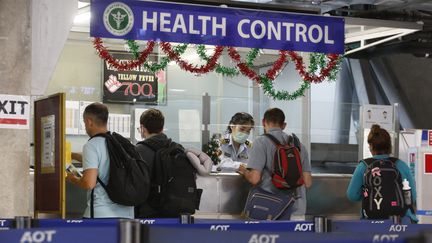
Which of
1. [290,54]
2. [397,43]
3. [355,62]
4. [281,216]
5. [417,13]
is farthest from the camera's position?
[355,62]

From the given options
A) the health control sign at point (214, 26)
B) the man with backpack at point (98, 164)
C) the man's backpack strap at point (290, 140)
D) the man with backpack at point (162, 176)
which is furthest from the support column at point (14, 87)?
the man's backpack strap at point (290, 140)

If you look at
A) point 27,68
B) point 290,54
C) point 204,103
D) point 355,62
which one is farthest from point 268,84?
point 355,62

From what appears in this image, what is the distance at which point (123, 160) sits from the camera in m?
5.96

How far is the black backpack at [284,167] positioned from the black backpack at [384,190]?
74 cm

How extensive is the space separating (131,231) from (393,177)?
4.42 meters

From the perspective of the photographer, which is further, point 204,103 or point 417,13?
point 417,13

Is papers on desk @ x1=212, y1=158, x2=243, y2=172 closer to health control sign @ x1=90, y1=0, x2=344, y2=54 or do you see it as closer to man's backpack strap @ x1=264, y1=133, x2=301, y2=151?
man's backpack strap @ x1=264, y1=133, x2=301, y2=151

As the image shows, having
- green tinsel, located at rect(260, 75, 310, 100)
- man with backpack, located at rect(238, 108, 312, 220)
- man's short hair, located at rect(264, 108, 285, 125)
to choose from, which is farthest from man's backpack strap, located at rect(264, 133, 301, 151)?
green tinsel, located at rect(260, 75, 310, 100)

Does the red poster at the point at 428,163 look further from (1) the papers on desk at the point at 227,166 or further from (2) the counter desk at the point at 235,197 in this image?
(1) the papers on desk at the point at 227,166

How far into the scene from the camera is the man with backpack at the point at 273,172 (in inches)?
295

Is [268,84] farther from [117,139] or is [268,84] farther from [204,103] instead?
[117,139]

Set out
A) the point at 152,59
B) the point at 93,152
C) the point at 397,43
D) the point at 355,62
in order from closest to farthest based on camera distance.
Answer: the point at 93,152, the point at 152,59, the point at 397,43, the point at 355,62

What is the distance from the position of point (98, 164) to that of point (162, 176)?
3.36 feet

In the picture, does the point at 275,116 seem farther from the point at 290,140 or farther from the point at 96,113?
the point at 96,113
